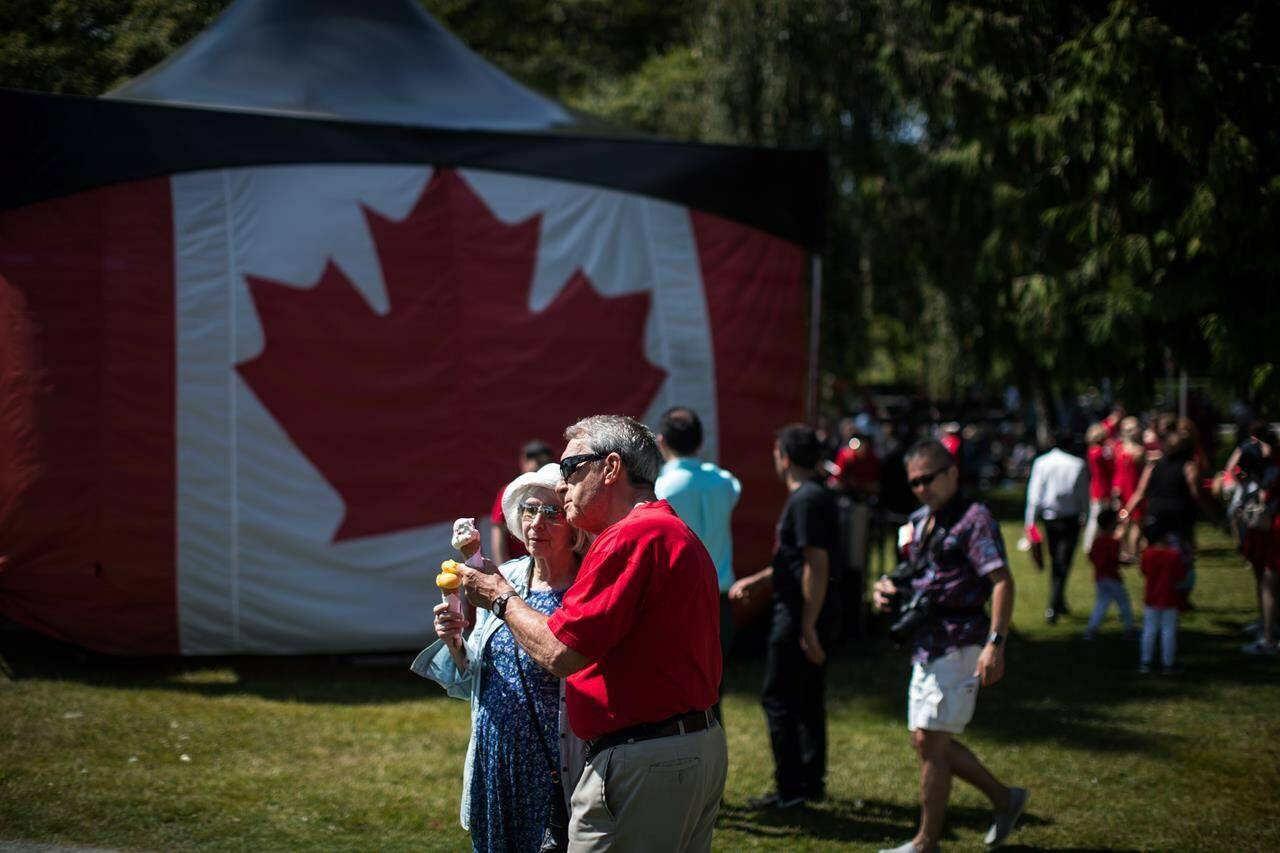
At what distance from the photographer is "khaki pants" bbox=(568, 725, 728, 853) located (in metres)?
Result: 2.98

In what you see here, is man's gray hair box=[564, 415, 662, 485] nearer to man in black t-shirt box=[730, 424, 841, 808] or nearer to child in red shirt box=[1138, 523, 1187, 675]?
man in black t-shirt box=[730, 424, 841, 808]

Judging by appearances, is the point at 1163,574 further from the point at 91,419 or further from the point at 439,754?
the point at 91,419

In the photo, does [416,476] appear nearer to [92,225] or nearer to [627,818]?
[92,225]

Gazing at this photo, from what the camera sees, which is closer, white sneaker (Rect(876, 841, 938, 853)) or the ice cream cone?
the ice cream cone

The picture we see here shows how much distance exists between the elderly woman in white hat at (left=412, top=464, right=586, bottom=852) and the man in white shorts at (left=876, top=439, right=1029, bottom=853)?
6.71 ft

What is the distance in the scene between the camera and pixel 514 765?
11.1 feet

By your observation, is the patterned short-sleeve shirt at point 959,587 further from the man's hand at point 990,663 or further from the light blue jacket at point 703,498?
the light blue jacket at point 703,498

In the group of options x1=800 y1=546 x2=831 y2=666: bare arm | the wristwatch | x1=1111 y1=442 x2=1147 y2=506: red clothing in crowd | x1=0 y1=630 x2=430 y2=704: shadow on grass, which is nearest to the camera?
the wristwatch

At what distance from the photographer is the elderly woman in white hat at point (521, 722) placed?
133 inches

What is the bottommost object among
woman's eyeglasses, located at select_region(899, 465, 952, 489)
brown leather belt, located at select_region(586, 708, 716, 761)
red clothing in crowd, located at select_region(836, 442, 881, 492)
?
red clothing in crowd, located at select_region(836, 442, 881, 492)

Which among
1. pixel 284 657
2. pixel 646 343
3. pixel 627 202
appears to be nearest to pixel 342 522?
pixel 284 657

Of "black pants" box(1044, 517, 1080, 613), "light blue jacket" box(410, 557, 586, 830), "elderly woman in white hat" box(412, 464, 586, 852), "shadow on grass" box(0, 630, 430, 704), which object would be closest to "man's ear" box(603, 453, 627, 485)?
"elderly woman in white hat" box(412, 464, 586, 852)

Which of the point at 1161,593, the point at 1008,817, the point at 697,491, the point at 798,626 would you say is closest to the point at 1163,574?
the point at 1161,593

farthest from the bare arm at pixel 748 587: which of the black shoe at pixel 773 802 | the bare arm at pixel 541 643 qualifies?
the bare arm at pixel 541 643
